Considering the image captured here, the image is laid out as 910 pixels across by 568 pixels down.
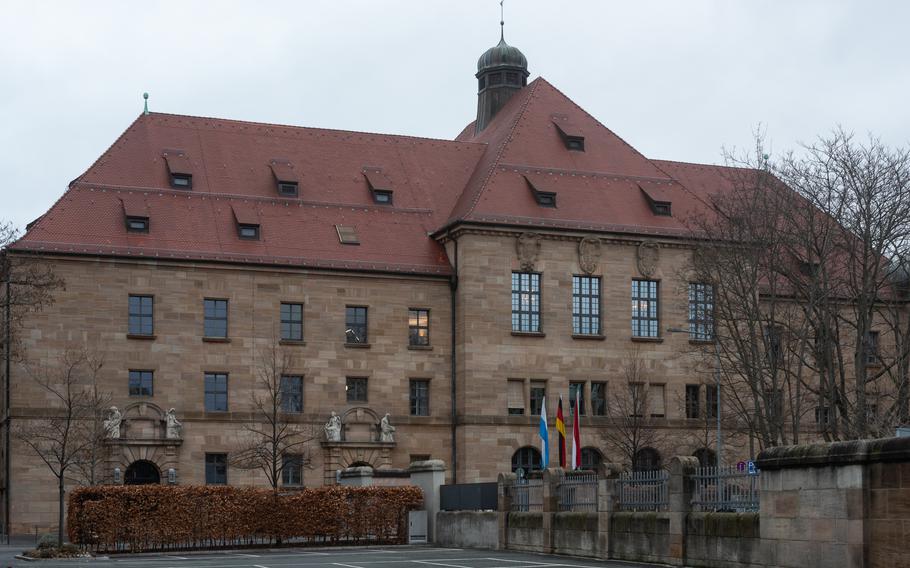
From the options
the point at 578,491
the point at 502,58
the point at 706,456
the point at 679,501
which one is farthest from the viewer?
the point at 502,58

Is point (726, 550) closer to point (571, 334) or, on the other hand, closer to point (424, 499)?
point (424, 499)

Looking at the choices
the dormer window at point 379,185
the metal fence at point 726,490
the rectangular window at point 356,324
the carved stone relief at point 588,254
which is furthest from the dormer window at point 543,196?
the metal fence at point 726,490

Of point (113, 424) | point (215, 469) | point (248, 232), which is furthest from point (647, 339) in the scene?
point (113, 424)

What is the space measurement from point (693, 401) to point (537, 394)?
721 cm

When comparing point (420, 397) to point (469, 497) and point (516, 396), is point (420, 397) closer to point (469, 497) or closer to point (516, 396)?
point (516, 396)

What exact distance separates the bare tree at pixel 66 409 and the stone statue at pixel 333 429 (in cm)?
881

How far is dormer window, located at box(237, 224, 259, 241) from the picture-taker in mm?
57344

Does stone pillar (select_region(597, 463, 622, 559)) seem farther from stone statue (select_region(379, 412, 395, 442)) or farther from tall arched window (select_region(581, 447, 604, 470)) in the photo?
tall arched window (select_region(581, 447, 604, 470))

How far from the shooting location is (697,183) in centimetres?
6956

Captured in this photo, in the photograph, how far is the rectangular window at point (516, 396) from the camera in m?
58.7

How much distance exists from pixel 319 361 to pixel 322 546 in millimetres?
15187

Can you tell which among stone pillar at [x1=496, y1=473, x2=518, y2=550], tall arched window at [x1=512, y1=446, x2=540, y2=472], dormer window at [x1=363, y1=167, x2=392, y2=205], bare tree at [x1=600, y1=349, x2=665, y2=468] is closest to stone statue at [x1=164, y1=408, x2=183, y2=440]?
dormer window at [x1=363, y1=167, x2=392, y2=205]

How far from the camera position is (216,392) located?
5578cm

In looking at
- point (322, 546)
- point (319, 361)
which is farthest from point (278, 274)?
point (322, 546)
